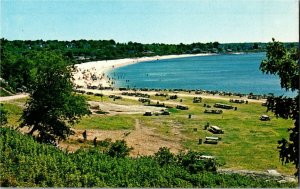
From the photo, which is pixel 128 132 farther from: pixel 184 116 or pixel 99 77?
pixel 99 77

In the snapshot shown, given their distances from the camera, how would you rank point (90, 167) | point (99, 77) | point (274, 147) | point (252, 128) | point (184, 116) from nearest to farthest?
point (90, 167)
point (274, 147)
point (252, 128)
point (184, 116)
point (99, 77)

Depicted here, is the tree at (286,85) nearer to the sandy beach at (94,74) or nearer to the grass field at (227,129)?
the grass field at (227,129)

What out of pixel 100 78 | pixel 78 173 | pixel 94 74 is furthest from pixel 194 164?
pixel 94 74

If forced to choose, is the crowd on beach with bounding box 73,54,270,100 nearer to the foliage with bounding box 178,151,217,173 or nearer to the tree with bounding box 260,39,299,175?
the foliage with bounding box 178,151,217,173

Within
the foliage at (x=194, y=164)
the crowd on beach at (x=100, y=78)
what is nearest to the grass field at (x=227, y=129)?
the foliage at (x=194, y=164)

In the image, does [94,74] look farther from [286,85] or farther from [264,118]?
[286,85]

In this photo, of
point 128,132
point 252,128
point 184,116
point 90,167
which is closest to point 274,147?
point 252,128
